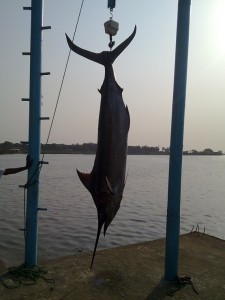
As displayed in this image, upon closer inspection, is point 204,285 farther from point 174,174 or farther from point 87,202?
point 87,202

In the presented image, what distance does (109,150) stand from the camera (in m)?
3.29

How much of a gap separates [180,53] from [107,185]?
2873mm

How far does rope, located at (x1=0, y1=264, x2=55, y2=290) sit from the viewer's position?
201 inches

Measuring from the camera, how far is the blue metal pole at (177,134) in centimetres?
516

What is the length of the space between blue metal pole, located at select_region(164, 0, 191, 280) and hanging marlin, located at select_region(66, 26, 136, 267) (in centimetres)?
195

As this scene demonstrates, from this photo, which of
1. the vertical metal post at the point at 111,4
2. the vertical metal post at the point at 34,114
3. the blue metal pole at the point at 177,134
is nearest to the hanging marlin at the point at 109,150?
the vertical metal post at the point at 111,4

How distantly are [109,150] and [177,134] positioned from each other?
7.25 feet

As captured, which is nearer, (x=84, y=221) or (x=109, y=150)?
(x=109, y=150)

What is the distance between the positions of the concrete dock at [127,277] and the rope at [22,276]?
9 cm

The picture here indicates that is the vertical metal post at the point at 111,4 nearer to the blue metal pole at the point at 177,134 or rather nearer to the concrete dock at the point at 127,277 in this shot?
the blue metal pole at the point at 177,134

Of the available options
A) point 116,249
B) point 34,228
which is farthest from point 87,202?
point 34,228

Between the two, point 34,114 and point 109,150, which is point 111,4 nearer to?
point 109,150

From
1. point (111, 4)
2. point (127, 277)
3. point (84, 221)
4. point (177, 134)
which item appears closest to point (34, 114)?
point (111, 4)

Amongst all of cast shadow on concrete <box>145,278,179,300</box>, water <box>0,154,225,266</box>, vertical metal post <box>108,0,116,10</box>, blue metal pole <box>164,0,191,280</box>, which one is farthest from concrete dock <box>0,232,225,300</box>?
water <box>0,154,225,266</box>
